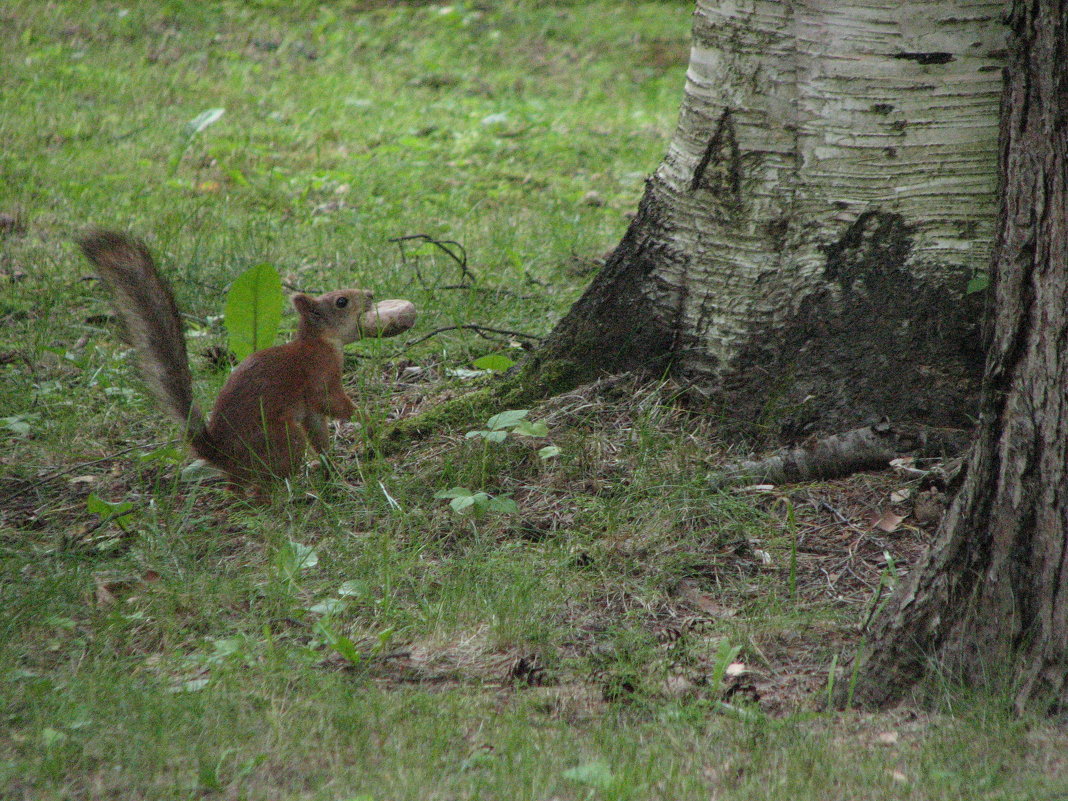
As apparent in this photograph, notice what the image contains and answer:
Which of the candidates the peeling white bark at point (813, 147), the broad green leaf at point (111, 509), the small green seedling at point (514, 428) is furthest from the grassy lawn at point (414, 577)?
the peeling white bark at point (813, 147)

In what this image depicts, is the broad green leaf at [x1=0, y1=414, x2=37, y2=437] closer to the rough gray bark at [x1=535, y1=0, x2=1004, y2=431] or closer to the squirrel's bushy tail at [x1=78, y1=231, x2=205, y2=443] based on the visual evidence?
the squirrel's bushy tail at [x1=78, y1=231, x2=205, y2=443]

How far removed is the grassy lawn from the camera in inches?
91.6

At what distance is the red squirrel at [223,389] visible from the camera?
3.82 metres

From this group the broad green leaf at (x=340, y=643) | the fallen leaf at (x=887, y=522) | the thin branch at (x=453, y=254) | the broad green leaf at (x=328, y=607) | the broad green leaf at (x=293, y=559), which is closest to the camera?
the broad green leaf at (x=340, y=643)

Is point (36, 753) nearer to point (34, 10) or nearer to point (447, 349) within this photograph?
point (447, 349)

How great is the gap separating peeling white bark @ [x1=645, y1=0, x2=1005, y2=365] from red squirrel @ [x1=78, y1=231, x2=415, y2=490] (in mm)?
1334

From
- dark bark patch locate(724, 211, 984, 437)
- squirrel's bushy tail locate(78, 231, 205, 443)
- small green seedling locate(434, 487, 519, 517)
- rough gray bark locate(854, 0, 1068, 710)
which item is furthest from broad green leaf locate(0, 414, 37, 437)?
rough gray bark locate(854, 0, 1068, 710)

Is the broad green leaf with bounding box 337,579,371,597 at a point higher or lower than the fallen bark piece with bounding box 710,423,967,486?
lower

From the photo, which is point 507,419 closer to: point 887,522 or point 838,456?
Result: point 838,456

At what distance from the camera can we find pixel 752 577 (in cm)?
321

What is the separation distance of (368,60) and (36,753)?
28.8ft

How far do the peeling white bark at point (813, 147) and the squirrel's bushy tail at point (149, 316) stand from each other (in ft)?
5.43

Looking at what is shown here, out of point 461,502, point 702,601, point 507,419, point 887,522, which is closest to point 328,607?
point 461,502

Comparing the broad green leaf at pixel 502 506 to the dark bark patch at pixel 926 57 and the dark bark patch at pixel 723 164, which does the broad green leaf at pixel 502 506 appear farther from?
the dark bark patch at pixel 926 57
